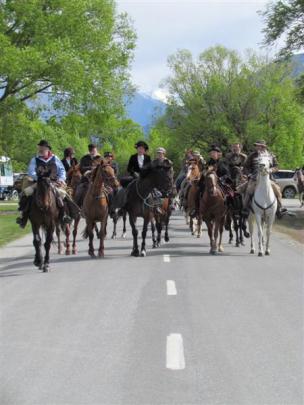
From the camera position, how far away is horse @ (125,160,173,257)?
18625mm

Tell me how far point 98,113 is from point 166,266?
3230 centimetres

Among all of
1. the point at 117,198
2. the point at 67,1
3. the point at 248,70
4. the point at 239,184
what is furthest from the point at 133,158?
the point at 248,70

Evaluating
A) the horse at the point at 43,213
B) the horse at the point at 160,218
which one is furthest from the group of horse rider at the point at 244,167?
the horse at the point at 43,213

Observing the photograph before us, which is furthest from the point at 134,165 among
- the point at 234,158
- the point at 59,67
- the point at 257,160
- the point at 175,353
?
the point at 59,67

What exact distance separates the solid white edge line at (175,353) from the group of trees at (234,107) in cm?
5673

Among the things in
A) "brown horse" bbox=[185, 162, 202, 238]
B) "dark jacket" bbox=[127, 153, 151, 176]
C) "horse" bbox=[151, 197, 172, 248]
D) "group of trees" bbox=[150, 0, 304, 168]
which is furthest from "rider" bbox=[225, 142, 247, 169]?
"group of trees" bbox=[150, 0, 304, 168]

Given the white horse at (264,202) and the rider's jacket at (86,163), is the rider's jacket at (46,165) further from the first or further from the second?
the white horse at (264,202)

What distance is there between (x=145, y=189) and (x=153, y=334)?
10.0 meters

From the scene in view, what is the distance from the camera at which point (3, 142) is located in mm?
45188

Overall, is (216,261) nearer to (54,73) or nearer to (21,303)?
(21,303)

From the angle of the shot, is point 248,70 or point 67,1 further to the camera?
point 248,70

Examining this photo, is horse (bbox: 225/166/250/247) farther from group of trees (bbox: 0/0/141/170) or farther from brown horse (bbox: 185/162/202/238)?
group of trees (bbox: 0/0/141/170)

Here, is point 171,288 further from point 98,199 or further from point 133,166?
point 133,166

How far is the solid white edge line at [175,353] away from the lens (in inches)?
300
